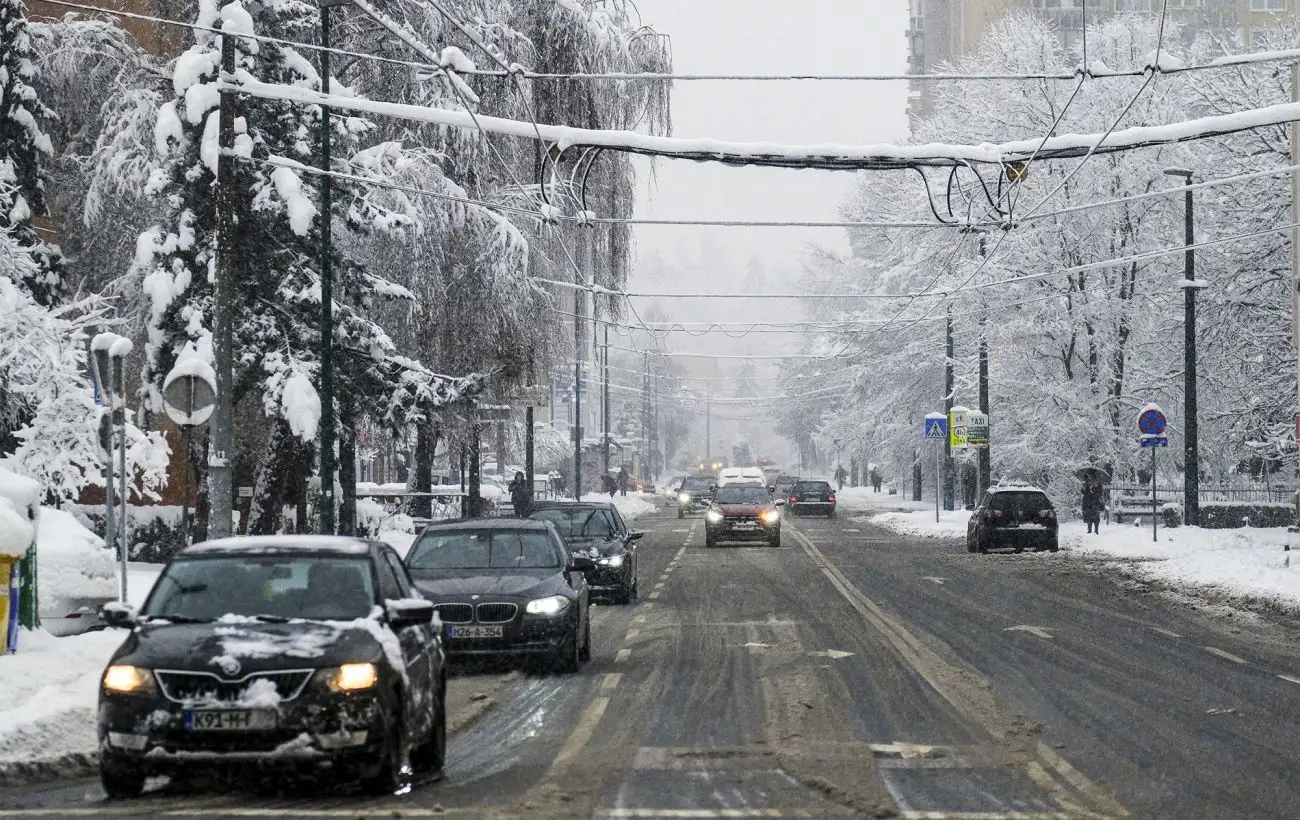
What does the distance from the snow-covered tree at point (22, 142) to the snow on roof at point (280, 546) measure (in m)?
22.6

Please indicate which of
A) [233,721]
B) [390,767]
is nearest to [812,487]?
[390,767]

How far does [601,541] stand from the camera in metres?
25.8

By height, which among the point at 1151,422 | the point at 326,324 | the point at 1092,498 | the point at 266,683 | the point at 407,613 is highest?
the point at 326,324

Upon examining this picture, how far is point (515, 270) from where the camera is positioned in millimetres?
30469

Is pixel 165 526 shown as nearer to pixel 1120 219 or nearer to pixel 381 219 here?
pixel 381 219

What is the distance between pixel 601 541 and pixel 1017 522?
19163mm

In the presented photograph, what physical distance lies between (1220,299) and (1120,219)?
5.75 m

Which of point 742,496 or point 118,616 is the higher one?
point 118,616

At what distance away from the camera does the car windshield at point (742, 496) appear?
46531mm

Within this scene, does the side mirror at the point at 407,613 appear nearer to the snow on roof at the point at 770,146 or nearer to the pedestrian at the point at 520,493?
the snow on roof at the point at 770,146

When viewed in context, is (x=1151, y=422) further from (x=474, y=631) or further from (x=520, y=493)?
(x=474, y=631)

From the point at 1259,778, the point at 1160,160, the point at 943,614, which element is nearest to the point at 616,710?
the point at 1259,778

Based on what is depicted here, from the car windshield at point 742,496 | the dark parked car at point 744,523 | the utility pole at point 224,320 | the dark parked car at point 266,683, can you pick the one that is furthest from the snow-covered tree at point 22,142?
the dark parked car at point 266,683

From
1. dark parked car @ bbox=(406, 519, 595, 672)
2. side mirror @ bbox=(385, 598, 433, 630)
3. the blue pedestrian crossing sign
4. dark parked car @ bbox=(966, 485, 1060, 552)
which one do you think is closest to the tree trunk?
dark parked car @ bbox=(406, 519, 595, 672)
